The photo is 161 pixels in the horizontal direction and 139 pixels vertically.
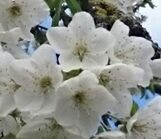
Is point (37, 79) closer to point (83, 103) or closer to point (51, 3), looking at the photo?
point (83, 103)

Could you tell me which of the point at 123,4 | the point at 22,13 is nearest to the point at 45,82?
the point at 22,13

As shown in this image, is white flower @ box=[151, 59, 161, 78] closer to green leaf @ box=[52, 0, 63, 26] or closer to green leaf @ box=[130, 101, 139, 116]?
green leaf @ box=[130, 101, 139, 116]

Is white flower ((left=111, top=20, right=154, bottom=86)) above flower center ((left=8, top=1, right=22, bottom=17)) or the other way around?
the other way around

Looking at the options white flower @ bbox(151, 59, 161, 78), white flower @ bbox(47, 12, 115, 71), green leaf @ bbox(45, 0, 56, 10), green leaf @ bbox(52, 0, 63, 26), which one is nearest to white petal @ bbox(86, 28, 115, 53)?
white flower @ bbox(47, 12, 115, 71)

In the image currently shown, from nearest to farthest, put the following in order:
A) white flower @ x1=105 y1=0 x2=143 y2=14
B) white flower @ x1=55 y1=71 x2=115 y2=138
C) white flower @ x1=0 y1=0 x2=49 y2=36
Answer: white flower @ x1=55 y1=71 x2=115 y2=138, white flower @ x1=0 y1=0 x2=49 y2=36, white flower @ x1=105 y1=0 x2=143 y2=14

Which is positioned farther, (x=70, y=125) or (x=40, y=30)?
(x=40, y=30)

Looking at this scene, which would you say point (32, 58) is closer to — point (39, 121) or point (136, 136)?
point (39, 121)

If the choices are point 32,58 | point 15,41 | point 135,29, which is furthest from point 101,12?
point 32,58
